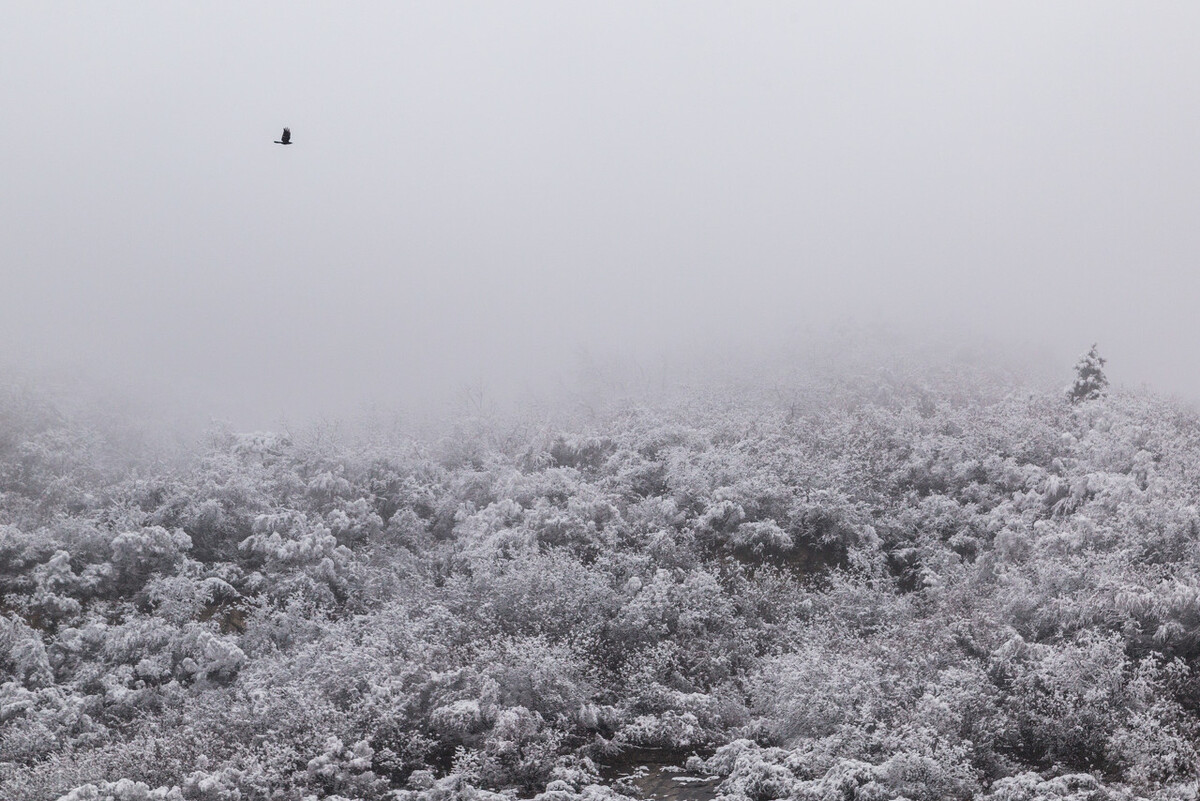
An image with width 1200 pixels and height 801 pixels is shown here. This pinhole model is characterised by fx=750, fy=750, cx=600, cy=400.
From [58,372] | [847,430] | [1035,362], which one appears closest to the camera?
[847,430]

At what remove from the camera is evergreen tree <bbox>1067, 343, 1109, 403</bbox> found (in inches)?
1041

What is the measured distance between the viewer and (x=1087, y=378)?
87.4 ft

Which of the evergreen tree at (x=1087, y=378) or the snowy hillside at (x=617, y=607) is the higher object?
the evergreen tree at (x=1087, y=378)

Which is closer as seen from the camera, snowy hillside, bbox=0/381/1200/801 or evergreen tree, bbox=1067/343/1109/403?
snowy hillside, bbox=0/381/1200/801

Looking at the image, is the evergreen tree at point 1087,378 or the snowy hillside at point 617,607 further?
the evergreen tree at point 1087,378

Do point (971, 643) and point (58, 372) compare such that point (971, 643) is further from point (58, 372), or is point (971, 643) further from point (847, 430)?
point (58, 372)

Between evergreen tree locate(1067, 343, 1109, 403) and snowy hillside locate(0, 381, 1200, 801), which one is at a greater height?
evergreen tree locate(1067, 343, 1109, 403)

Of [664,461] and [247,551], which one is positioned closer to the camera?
[247,551]

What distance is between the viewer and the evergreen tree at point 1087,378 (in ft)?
86.8

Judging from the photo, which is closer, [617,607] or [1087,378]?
[617,607]

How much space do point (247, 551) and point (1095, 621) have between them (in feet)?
69.4

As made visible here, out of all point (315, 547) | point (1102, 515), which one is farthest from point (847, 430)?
point (315, 547)

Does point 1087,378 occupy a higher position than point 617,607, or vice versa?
point 1087,378

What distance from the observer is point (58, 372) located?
108 feet
